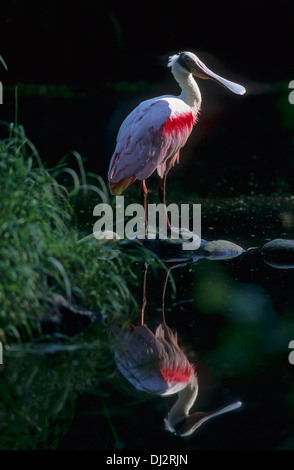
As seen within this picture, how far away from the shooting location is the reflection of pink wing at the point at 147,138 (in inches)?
241

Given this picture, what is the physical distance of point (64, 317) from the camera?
4242 millimetres

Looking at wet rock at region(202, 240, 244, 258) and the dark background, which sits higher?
the dark background

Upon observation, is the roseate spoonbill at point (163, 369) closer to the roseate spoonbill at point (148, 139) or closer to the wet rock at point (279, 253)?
the wet rock at point (279, 253)

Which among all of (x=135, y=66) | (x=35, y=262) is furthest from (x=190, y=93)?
(x=135, y=66)

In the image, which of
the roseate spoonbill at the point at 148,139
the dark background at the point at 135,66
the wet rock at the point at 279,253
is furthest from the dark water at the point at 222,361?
the dark background at the point at 135,66

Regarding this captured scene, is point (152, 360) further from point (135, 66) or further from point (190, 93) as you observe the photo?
point (135, 66)

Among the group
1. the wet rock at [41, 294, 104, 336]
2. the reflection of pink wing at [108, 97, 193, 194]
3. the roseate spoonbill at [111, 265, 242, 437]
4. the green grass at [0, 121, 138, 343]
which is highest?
the reflection of pink wing at [108, 97, 193, 194]

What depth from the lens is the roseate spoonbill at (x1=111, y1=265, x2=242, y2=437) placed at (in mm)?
3531

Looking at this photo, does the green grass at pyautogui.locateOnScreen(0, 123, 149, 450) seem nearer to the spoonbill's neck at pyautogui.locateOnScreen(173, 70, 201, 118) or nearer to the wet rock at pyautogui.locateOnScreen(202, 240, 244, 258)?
the wet rock at pyautogui.locateOnScreen(202, 240, 244, 258)

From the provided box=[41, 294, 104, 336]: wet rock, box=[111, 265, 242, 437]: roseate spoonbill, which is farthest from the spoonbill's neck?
box=[41, 294, 104, 336]: wet rock

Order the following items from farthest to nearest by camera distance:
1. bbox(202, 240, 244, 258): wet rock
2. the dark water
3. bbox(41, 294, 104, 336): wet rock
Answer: bbox(202, 240, 244, 258): wet rock
bbox(41, 294, 104, 336): wet rock
the dark water

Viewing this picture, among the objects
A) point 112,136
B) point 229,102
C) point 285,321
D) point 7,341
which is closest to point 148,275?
point 285,321

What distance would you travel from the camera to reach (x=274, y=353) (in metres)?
4.20

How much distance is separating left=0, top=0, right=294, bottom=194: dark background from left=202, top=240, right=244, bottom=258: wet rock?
472cm
